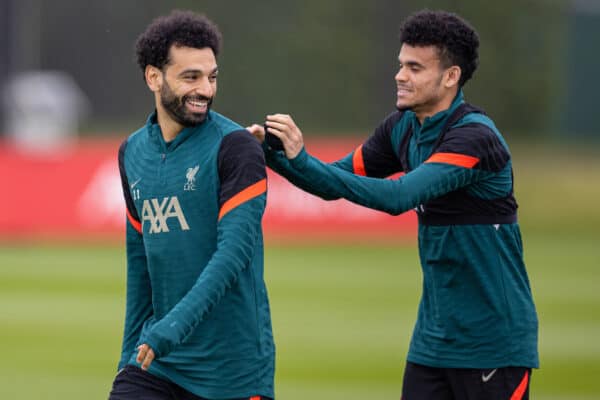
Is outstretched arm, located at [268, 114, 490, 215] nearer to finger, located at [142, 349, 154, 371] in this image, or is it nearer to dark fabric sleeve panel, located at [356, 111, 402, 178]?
dark fabric sleeve panel, located at [356, 111, 402, 178]

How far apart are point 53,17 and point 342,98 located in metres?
11.0

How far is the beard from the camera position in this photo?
16.0 feet

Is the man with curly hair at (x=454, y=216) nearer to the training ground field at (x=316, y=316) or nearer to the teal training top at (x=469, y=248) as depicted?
the teal training top at (x=469, y=248)

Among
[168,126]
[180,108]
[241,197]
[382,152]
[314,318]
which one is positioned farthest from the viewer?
[314,318]

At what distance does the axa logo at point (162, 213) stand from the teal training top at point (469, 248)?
53cm

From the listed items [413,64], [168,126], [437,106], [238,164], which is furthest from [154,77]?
[437,106]

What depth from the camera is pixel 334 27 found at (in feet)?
84.9

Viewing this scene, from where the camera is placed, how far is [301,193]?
1803cm

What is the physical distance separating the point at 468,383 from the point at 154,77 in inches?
73.2

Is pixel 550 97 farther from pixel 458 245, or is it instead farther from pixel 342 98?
pixel 458 245

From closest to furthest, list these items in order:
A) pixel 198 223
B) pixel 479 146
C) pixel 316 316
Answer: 1. pixel 198 223
2. pixel 479 146
3. pixel 316 316

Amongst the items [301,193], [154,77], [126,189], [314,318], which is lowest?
[314,318]

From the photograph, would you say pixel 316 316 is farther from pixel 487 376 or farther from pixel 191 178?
pixel 191 178

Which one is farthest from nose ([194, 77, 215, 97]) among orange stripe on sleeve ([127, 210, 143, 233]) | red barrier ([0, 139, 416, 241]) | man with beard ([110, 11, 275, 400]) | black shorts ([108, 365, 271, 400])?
red barrier ([0, 139, 416, 241])
